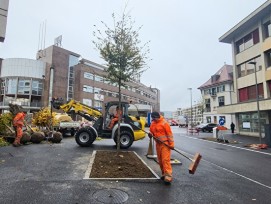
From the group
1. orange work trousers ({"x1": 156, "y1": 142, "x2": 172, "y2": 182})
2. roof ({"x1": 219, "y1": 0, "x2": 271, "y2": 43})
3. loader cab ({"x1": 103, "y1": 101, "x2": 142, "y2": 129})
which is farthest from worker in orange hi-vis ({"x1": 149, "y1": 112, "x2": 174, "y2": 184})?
roof ({"x1": 219, "y1": 0, "x2": 271, "y2": 43})

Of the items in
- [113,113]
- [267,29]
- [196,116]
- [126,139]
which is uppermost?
[267,29]

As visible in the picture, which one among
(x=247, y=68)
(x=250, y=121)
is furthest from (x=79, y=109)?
(x=247, y=68)

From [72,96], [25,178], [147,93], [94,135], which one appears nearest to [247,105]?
[94,135]

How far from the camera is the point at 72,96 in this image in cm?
5738

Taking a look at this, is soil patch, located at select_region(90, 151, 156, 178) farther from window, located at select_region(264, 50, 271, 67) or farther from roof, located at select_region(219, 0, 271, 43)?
roof, located at select_region(219, 0, 271, 43)

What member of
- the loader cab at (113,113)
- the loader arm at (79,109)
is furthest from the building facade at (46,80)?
the loader cab at (113,113)

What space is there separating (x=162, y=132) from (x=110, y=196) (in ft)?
7.90

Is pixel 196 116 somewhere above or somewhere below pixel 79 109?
above

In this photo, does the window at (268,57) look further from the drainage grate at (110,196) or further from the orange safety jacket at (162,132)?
the drainage grate at (110,196)

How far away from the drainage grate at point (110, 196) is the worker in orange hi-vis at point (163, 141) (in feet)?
4.66

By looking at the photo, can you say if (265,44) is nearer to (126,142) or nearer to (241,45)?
(241,45)

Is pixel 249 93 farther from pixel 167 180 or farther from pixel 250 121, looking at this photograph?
pixel 167 180

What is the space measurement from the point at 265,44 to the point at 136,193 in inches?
1002

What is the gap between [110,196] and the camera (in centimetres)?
504
